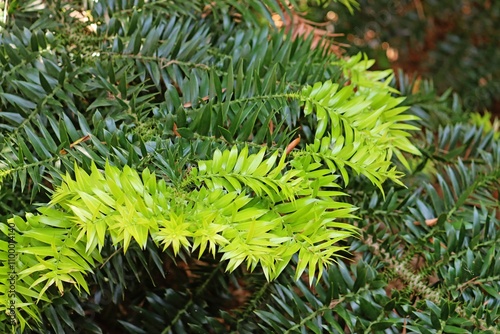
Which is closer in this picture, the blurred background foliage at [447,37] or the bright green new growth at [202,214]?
the bright green new growth at [202,214]

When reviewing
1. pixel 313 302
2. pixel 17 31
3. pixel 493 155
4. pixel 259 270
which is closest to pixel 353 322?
pixel 313 302

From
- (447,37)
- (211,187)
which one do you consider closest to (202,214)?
(211,187)

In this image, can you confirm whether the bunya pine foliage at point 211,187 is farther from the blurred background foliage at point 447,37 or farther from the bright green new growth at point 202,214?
the blurred background foliage at point 447,37

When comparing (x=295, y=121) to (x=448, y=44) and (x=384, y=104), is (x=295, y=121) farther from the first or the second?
(x=448, y=44)

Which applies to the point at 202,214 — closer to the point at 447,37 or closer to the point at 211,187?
the point at 211,187

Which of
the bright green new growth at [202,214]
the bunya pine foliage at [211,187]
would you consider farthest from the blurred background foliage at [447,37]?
the bright green new growth at [202,214]

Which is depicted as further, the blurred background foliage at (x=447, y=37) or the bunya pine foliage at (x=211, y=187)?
the blurred background foliage at (x=447, y=37)
